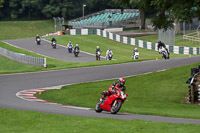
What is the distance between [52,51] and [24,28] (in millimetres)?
43540

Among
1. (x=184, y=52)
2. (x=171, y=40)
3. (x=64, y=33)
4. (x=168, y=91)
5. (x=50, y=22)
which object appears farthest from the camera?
(x=50, y=22)

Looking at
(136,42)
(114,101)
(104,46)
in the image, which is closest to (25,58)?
A: (104,46)

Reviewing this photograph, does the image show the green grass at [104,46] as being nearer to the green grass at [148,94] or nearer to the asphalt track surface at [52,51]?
the asphalt track surface at [52,51]

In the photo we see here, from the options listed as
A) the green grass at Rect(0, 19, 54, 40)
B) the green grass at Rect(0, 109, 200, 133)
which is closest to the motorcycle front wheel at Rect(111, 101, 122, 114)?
the green grass at Rect(0, 109, 200, 133)

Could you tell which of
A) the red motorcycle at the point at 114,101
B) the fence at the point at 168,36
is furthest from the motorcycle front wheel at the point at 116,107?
the fence at the point at 168,36

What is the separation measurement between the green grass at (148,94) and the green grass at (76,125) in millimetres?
3343

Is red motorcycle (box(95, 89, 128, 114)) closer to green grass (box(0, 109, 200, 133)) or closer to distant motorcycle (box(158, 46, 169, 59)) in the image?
green grass (box(0, 109, 200, 133))

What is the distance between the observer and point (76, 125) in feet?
44.7

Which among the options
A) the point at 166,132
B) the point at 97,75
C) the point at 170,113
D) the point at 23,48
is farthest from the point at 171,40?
the point at 166,132

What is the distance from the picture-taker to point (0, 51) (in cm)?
5547

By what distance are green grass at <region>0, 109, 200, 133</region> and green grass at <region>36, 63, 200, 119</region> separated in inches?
132

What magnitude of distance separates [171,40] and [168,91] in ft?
117

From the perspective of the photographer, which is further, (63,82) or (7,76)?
(7,76)

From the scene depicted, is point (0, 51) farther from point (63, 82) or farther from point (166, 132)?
point (166, 132)
